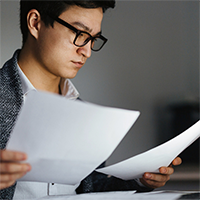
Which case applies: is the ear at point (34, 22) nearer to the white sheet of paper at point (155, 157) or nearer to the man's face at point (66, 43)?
the man's face at point (66, 43)

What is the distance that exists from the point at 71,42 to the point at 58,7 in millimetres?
136

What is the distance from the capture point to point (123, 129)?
38cm

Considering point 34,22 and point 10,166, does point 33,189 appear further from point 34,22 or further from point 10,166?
point 34,22

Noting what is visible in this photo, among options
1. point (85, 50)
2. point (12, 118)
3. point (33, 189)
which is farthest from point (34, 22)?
point (33, 189)

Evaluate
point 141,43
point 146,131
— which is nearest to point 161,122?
point 146,131

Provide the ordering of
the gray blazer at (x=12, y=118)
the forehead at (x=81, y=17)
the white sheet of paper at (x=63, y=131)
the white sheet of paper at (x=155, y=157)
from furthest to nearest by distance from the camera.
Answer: the forehead at (x=81, y=17) < the gray blazer at (x=12, y=118) < the white sheet of paper at (x=155, y=157) < the white sheet of paper at (x=63, y=131)

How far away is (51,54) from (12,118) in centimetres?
29

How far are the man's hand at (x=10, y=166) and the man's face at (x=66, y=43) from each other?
544 millimetres

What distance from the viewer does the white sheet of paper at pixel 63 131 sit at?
33cm

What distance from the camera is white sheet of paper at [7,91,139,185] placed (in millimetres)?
325

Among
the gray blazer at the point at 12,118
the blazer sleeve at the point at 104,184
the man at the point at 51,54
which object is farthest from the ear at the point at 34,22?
the blazer sleeve at the point at 104,184

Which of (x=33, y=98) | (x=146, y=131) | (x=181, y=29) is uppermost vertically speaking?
(x=181, y=29)

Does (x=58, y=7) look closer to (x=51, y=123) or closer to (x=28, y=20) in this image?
(x=28, y=20)

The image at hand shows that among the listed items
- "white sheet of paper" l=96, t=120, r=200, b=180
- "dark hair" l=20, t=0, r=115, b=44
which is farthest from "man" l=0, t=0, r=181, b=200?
"white sheet of paper" l=96, t=120, r=200, b=180
